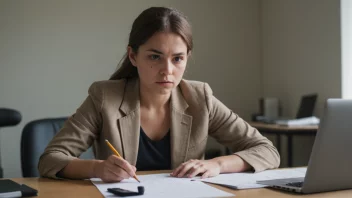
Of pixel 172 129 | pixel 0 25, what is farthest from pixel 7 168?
pixel 172 129

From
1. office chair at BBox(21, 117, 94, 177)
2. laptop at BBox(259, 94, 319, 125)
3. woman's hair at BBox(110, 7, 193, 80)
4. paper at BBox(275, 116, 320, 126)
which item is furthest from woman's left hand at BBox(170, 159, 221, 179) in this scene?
laptop at BBox(259, 94, 319, 125)

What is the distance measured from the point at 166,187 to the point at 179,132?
0.54 meters

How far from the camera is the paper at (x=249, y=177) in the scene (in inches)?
48.2

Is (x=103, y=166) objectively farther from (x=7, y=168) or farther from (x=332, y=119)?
(x=7, y=168)

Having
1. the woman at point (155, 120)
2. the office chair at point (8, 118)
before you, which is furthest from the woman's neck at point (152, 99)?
the office chair at point (8, 118)

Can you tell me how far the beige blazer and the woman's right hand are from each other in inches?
8.4

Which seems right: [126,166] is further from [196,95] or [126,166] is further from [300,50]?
[300,50]

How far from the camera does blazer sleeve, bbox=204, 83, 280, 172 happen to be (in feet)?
5.41

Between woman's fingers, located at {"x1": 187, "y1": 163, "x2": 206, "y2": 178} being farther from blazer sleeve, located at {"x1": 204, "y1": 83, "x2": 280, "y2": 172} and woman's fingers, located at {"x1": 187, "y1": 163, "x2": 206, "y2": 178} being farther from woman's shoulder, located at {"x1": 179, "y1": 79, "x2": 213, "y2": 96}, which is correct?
woman's shoulder, located at {"x1": 179, "y1": 79, "x2": 213, "y2": 96}

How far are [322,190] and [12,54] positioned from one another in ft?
10.3

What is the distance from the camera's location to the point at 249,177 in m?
1.40

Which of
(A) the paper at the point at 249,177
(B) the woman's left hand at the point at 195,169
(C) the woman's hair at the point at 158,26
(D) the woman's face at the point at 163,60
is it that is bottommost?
(A) the paper at the point at 249,177

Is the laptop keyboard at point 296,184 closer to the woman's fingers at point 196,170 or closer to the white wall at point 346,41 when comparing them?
the woman's fingers at point 196,170

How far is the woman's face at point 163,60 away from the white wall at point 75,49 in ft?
7.71
